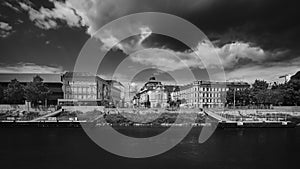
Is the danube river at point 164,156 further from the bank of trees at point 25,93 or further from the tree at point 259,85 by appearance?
the tree at point 259,85

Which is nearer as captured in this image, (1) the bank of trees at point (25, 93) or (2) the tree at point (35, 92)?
Answer: (2) the tree at point (35, 92)

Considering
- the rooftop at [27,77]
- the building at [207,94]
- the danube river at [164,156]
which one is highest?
the rooftop at [27,77]

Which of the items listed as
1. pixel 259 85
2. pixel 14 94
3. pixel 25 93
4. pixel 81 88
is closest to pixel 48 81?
pixel 81 88

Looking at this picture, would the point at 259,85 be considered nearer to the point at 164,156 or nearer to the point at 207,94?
the point at 207,94

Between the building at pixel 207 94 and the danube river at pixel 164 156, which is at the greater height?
the building at pixel 207 94

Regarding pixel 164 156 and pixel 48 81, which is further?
pixel 48 81

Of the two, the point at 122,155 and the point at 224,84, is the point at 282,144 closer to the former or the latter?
the point at 122,155

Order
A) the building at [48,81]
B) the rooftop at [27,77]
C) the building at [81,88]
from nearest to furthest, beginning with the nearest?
the building at [48,81]
the building at [81,88]
the rooftop at [27,77]

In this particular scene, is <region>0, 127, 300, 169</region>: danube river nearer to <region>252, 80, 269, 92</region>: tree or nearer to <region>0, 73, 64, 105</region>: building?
<region>252, 80, 269, 92</region>: tree

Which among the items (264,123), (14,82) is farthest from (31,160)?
(14,82)

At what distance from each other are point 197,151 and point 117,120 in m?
27.5

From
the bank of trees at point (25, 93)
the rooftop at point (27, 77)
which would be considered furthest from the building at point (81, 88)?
the bank of trees at point (25, 93)

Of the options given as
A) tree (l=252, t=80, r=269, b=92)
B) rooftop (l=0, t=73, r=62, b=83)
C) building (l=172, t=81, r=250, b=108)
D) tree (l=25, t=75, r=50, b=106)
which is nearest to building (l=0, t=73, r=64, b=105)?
rooftop (l=0, t=73, r=62, b=83)

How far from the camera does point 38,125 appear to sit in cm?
4350
